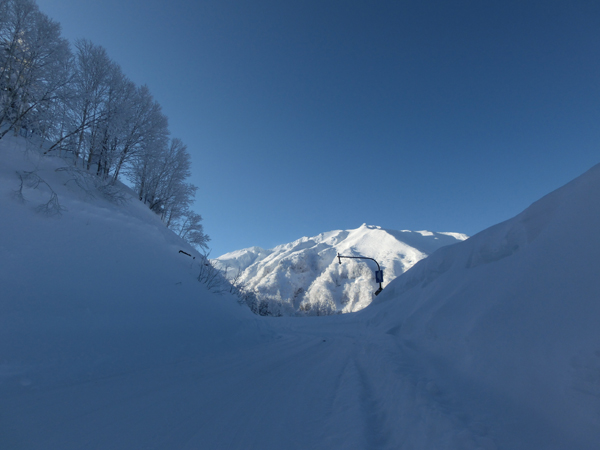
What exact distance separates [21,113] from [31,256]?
6371 millimetres

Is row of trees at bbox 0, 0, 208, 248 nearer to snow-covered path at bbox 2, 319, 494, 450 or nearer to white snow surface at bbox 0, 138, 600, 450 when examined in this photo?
white snow surface at bbox 0, 138, 600, 450

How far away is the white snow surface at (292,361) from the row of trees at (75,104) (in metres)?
3.40

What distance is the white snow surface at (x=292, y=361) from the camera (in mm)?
1821

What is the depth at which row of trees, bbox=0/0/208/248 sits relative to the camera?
7014 millimetres

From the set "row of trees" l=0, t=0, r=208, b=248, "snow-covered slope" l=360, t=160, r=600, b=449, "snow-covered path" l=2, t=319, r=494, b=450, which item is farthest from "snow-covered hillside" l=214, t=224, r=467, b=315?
"snow-covered slope" l=360, t=160, r=600, b=449

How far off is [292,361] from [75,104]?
12.1 metres

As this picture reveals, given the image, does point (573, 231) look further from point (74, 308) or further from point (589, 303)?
point (74, 308)

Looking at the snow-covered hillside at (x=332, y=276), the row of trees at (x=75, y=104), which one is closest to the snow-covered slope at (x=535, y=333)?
the row of trees at (x=75, y=104)

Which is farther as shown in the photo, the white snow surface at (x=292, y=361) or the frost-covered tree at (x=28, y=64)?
the frost-covered tree at (x=28, y=64)

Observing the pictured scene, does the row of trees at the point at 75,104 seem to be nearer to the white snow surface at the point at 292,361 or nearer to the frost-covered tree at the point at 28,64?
the frost-covered tree at the point at 28,64

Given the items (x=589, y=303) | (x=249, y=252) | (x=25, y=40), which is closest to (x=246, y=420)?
(x=589, y=303)

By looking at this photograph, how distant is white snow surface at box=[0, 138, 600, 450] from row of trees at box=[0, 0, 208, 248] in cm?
340

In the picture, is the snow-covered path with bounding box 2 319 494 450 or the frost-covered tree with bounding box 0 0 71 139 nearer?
the snow-covered path with bounding box 2 319 494 450

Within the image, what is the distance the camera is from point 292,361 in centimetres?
427
